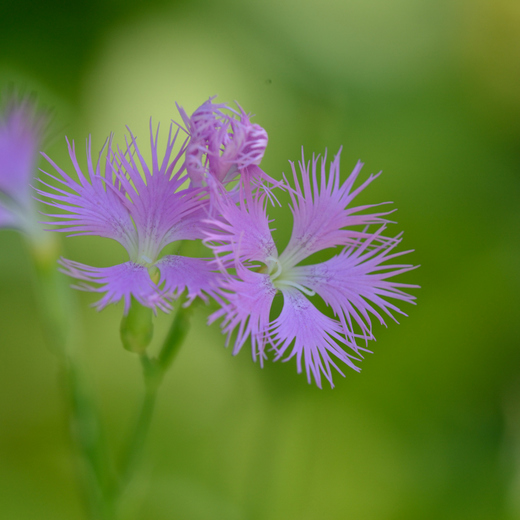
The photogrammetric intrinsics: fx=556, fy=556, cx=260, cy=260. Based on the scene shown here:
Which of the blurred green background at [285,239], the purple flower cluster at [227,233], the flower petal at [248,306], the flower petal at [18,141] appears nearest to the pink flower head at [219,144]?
the purple flower cluster at [227,233]

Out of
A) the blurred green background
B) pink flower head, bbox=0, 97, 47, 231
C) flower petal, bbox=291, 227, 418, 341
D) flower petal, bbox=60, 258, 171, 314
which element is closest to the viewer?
flower petal, bbox=60, 258, 171, 314

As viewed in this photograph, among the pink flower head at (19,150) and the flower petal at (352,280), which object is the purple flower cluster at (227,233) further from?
the pink flower head at (19,150)

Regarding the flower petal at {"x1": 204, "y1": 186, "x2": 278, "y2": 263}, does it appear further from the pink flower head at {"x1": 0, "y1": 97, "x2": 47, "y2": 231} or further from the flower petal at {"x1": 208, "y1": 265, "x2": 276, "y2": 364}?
the pink flower head at {"x1": 0, "y1": 97, "x2": 47, "y2": 231}

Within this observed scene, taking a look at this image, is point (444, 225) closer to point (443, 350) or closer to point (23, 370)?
point (443, 350)

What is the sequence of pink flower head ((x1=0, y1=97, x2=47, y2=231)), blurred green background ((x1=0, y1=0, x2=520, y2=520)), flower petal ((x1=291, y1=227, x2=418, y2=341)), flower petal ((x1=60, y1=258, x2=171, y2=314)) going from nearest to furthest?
flower petal ((x1=60, y1=258, x2=171, y2=314)) < flower petal ((x1=291, y1=227, x2=418, y2=341)) < pink flower head ((x1=0, y1=97, x2=47, y2=231)) < blurred green background ((x1=0, y1=0, x2=520, y2=520))

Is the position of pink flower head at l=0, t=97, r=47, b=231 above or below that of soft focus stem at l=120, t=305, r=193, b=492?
above

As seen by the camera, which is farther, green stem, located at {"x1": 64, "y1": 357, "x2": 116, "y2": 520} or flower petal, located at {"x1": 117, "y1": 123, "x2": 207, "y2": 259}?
green stem, located at {"x1": 64, "y1": 357, "x2": 116, "y2": 520}

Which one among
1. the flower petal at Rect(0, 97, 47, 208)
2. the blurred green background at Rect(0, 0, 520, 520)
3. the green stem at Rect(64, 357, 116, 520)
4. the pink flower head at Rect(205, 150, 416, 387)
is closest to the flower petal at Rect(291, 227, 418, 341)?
the pink flower head at Rect(205, 150, 416, 387)
